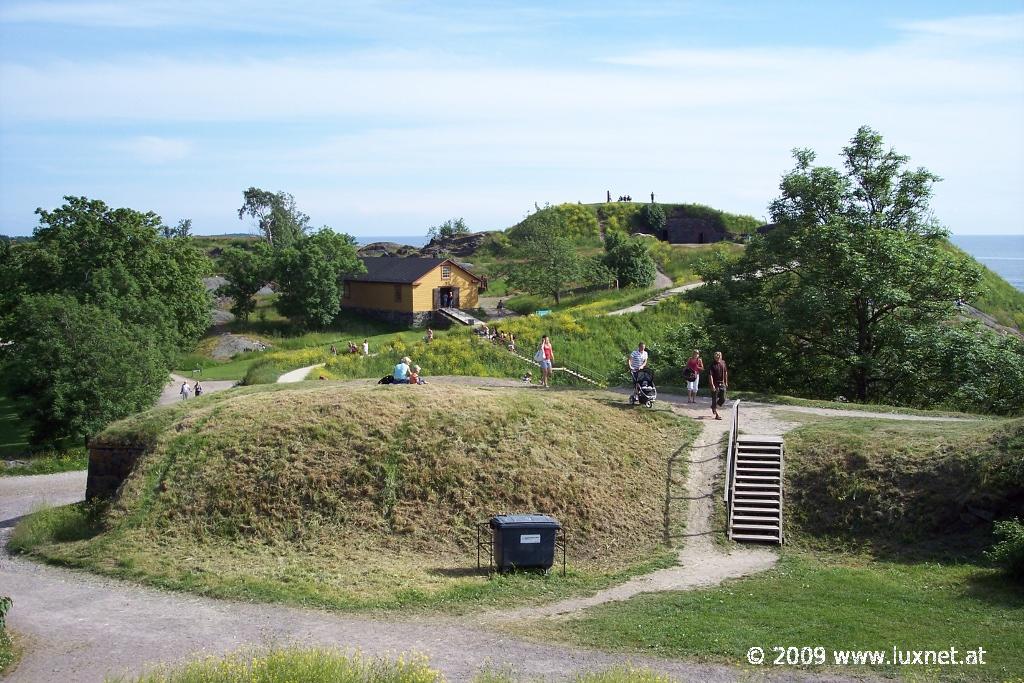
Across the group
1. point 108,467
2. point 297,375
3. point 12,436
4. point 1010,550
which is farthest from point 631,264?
point 1010,550

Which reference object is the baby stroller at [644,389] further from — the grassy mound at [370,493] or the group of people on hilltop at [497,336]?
the group of people on hilltop at [497,336]

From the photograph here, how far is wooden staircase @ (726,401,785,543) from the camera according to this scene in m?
18.2

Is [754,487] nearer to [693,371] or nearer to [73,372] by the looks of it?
[693,371]

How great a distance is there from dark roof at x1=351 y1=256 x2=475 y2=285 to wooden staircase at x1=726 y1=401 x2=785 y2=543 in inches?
1675

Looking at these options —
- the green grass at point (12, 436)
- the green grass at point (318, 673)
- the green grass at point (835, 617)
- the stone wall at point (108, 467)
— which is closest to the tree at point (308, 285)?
the green grass at point (12, 436)

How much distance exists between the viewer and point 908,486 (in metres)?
18.4

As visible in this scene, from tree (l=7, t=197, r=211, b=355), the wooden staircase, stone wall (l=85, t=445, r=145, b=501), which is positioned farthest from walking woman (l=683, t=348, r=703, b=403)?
tree (l=7, t=197, r=211, b=355)

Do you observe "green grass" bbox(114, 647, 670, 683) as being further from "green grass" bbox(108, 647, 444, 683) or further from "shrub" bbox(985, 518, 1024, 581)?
"shrub" bbox(985, 518, 1024, 581)

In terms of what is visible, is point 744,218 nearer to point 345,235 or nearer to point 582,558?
point 345,235

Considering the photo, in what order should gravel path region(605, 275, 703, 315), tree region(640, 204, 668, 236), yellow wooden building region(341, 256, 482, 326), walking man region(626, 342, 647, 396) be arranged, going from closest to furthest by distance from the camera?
walking man region(626, 342, 647, 396), gravel path region(605, 275, 703, 315), yellow wooden building region(341, 256, 482, 326), tree region(640, 204, 668, 236)

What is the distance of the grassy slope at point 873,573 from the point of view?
40.1 ft

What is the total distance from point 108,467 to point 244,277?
44.4 meters

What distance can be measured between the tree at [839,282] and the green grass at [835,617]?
13746 millimetres

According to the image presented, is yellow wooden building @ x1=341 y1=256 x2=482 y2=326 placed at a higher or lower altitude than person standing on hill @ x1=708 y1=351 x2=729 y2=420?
higher
